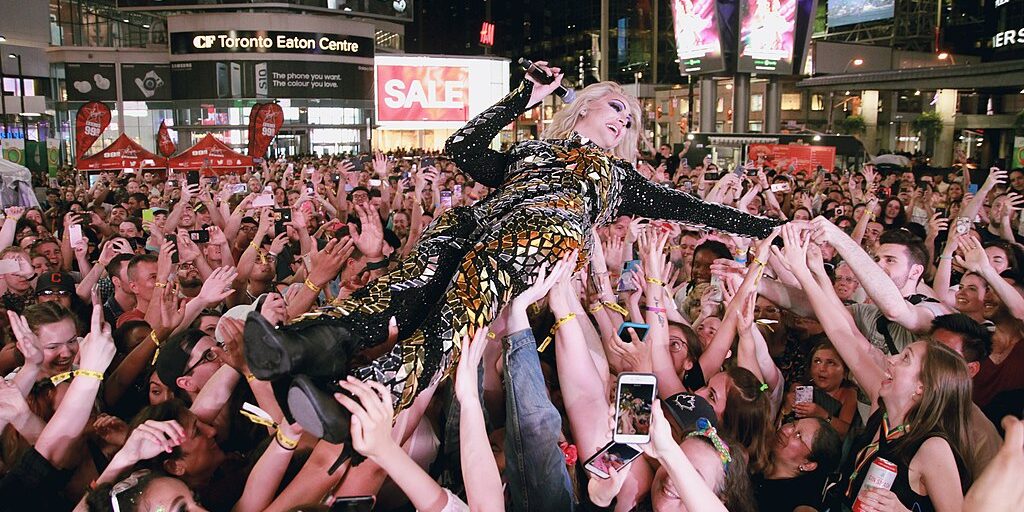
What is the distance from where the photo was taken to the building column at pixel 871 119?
116 ft

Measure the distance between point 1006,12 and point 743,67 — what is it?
719cm

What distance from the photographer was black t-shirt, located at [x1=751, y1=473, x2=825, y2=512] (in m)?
3.02

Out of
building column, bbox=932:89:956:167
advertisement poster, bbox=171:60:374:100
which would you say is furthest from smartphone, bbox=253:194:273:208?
building column, bbox=932:89:956:167

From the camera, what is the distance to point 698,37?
2327cm

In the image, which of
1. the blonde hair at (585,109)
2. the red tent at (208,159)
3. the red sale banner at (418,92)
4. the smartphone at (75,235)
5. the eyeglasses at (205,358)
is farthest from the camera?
the red sale banner at (418,92)

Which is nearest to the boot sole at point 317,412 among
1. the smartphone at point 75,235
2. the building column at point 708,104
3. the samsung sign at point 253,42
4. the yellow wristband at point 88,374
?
the yellow wristband at point 88,374

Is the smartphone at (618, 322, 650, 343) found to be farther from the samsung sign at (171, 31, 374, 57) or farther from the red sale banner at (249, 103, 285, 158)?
the samsung sign at (171, 31, 374, 57)

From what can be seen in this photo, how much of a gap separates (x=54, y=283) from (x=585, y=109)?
3.97 metres

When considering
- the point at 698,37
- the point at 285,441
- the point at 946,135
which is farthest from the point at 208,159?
the point at 946,135

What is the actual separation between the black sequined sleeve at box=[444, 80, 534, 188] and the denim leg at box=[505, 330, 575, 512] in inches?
56.8

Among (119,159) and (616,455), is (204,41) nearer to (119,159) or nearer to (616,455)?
(119,159)

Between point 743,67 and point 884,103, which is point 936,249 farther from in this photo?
point 884,103

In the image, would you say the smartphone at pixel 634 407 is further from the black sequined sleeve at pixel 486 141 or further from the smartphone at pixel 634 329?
the black sequined sleeve at pixel 486 141

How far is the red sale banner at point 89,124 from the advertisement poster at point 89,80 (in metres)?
19.3
